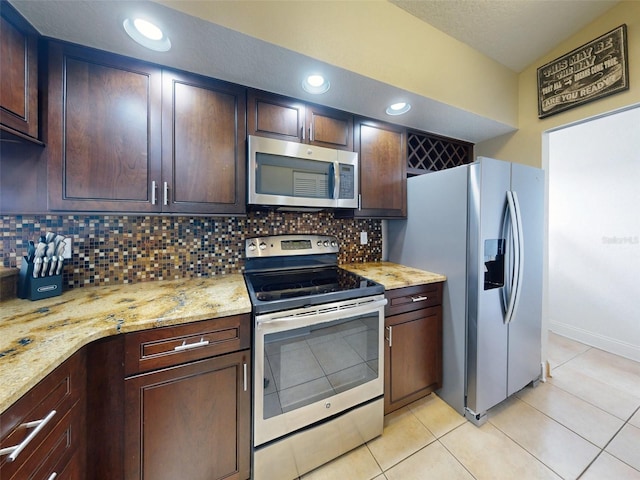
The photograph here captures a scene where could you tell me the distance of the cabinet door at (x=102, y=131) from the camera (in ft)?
3.54

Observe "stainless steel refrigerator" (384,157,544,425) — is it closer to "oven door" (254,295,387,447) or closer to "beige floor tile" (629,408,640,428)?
"beige floor tile" (629,408,640,428)

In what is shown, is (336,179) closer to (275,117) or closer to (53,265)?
(275,117)

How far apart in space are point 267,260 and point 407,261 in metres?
1.20

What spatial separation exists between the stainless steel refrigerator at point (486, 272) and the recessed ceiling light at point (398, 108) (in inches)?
20.9

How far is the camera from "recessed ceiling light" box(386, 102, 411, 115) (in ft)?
5.42

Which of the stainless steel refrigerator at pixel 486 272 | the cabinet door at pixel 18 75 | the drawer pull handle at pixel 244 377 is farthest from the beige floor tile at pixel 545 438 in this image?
the cabinet door at pixel 18 75

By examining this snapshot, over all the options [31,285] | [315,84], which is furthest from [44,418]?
[315,84]

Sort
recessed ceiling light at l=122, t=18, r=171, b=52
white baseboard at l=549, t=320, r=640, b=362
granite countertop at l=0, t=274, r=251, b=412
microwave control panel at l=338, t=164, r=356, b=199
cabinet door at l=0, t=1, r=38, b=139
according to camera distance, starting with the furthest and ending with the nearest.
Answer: white baseboard at l=549, t=320, r=640, b=362 → microwave control panel at l=338, t=164, r=356, b=199 → recessed ceiling light at l=122, t=18, r=171, b=52 → cabinet door at l=0, t=1, r=38, b=139 → granite countertop at l=0, t=274, r=251, b=412

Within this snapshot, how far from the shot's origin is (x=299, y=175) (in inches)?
59.9

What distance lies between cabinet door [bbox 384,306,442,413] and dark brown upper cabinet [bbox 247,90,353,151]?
1.32m

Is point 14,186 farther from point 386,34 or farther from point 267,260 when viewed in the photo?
point 386,34

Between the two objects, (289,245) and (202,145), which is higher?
(202,145)

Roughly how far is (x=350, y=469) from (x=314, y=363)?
63 centimetres

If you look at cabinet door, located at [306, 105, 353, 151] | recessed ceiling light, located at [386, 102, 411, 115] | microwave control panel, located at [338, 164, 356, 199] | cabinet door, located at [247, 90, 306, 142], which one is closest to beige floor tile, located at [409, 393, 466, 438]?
microwave control panel, located at [338, 164, 356, 199]
